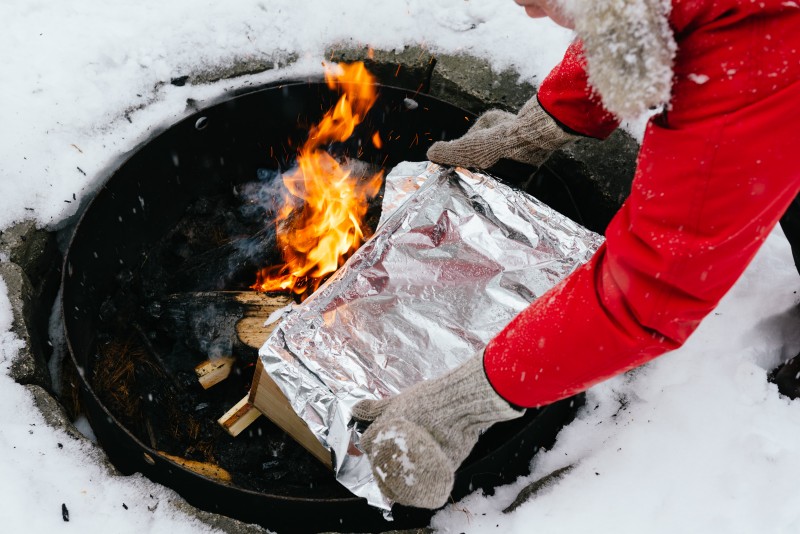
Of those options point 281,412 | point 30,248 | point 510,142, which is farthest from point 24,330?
point 510,142

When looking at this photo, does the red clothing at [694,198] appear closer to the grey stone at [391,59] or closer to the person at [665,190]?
the person at [665,190]

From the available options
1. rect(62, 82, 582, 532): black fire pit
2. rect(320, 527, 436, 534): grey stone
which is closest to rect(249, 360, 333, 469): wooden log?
rect(62, 82, 582, 532): black fire pit

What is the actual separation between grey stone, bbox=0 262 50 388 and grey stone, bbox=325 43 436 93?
1.48 meters

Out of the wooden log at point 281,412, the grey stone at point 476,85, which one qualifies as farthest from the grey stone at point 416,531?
the grey stone at point 476,85

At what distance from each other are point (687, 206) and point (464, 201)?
1.05 metres

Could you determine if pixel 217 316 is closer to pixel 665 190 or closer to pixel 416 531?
pixel 416 531

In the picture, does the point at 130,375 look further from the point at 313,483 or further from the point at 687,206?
the point at 687,206

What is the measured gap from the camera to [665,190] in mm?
956

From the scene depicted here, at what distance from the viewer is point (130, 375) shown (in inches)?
81.6

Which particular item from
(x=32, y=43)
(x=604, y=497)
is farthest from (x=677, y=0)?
(x=32, y=43)

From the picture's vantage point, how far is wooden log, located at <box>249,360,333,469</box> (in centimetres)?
170

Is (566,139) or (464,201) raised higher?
(566,139)

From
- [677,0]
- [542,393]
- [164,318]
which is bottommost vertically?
[164,318]

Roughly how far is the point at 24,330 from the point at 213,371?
1.98ft
